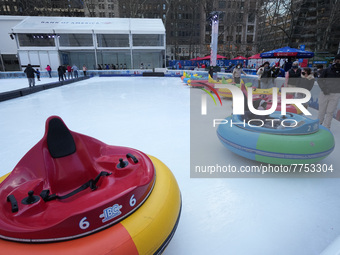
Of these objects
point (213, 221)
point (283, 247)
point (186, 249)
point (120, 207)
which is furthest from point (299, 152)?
point (120, 207)

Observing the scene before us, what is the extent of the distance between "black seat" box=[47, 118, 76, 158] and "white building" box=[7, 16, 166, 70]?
2083 centimetres

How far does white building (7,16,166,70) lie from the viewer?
821 inches

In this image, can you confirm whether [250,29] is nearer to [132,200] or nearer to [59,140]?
[59,140]

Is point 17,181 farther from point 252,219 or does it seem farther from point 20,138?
point 20,138

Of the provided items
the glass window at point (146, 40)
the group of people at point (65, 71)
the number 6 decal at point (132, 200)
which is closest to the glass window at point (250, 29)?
the glass window at point (146, 40)

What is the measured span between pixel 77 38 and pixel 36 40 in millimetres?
3891

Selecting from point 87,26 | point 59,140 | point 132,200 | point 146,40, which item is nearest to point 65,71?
point 87,26

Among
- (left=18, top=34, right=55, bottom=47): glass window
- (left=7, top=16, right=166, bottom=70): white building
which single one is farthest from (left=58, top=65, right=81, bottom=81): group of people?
(left=18, top=34, right=55, bottom=47): glass window

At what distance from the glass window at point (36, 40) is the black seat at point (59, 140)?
2389 cm

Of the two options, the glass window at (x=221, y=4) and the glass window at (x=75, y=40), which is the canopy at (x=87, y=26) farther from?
the glass window at (x=221, y=4)

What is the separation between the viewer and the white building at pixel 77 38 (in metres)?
20.8

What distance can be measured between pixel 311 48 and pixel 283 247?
178ft

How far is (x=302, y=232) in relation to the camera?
6.40 feet

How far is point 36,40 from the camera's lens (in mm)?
21297
